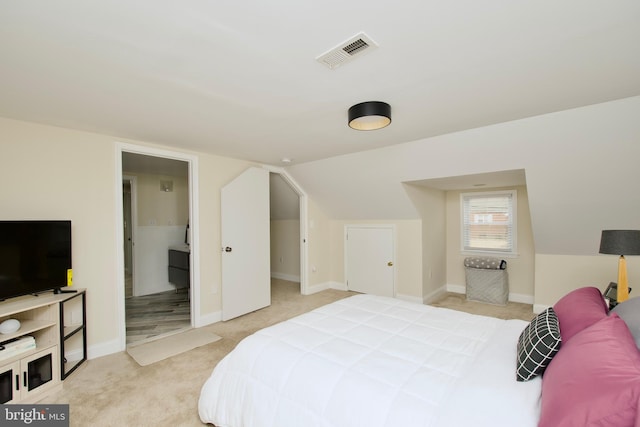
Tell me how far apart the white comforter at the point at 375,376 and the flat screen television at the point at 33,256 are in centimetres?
180

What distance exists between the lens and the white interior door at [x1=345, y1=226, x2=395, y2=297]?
473 cm

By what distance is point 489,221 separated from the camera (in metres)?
4.62

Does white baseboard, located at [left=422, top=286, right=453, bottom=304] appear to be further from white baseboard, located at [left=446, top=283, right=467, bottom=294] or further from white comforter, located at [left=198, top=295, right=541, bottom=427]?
white comforter, located at [left=198, top=295, right=541, bottom=427]

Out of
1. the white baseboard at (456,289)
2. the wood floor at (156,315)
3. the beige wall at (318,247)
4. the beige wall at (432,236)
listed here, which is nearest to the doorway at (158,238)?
the wood floor at (156,315)

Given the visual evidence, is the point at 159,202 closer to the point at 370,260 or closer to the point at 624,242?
the point at 370,260

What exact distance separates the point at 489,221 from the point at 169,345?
4.74 metres

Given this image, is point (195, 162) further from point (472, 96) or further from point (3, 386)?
point (472, 96)

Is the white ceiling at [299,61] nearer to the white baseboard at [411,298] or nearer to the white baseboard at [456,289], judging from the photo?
the white baseboard at [411,298]

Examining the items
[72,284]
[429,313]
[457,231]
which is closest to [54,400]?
[72,284]

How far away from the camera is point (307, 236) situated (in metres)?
5.08

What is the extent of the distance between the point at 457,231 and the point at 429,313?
3178mm

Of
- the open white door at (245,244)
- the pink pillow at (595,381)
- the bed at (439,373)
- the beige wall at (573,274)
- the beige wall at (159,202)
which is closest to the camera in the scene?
the pink pillow at (595,381)

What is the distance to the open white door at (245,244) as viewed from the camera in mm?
3836

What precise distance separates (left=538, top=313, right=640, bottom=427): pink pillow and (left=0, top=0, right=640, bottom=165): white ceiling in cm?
138
